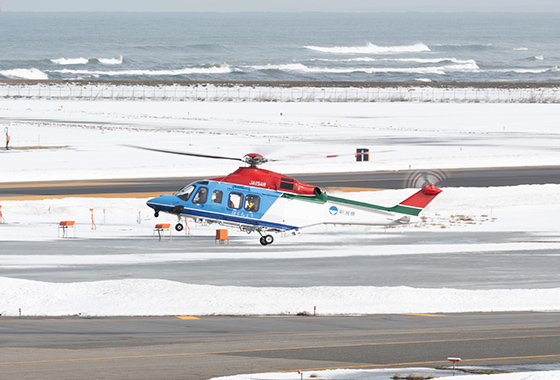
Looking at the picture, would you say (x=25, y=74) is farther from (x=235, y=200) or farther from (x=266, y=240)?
(x=235, y=200)

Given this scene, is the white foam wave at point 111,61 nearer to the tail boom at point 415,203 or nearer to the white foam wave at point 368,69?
the white foam wave at point 368,69

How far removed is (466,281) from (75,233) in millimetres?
16979

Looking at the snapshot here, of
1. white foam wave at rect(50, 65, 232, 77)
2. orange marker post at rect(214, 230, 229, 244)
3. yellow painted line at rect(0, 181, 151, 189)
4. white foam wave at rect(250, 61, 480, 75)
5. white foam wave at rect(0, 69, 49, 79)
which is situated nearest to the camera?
orange marker post at rect(214, 230, 229, 244)

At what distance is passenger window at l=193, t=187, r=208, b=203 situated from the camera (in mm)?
32750

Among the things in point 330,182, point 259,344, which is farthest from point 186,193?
point 330,182

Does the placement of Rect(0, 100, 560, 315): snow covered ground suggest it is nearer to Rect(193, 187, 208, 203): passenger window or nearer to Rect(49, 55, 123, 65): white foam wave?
Rect(193, 187, 208, 203): passenger window

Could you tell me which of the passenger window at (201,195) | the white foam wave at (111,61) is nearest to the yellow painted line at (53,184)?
the passenger window at (201,195)

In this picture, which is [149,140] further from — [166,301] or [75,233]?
[166,301]

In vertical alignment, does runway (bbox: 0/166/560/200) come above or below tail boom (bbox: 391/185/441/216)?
above

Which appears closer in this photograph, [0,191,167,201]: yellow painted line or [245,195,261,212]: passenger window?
[245,195,261,212]: passenger window

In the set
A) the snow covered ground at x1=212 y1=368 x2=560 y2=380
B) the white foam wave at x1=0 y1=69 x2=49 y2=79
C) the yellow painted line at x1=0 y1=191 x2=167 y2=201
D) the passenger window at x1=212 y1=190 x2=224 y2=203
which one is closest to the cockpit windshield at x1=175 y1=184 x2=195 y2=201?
the passenger window at x1=212 y1=190 x2=224 y2=203

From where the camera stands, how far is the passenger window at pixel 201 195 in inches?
1289

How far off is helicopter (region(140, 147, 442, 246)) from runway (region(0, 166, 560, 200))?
42.2ft

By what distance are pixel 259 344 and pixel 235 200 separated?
43.2ft
